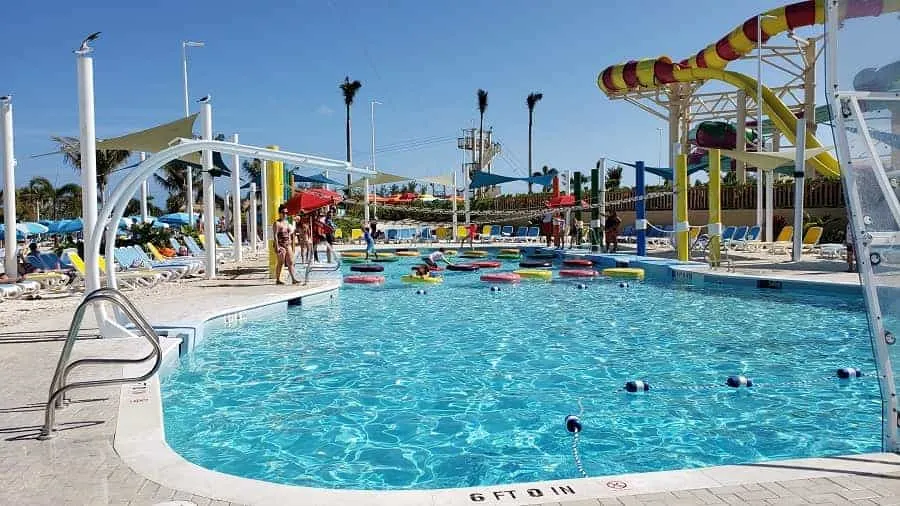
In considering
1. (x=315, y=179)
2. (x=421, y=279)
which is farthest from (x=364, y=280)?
(x=315, y=179)

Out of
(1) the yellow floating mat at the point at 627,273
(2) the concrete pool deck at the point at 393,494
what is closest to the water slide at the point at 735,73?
(1) the yellow floating mat at the point at 627,273

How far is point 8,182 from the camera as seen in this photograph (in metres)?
11.6

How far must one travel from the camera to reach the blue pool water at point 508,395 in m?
4.51

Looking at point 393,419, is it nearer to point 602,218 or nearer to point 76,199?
point 602,218

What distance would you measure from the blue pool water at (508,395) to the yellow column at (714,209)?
4040 mm

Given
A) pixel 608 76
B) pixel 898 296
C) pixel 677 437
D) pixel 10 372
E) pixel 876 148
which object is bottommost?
pixel 677 437

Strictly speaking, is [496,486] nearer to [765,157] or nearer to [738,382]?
[738,382]

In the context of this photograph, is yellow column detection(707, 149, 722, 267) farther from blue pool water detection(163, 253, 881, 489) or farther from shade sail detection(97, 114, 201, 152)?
shade sail detection(97, 114, 201, 152)

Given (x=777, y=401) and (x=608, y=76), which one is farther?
(x=608, y=76)

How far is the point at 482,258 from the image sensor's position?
20234mm

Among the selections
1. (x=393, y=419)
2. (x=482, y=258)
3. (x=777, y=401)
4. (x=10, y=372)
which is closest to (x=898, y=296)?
(x=777, y=401)

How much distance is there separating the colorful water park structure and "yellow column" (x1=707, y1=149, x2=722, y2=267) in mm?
23

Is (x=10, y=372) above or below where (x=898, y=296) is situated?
below

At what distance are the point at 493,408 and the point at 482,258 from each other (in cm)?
1470
